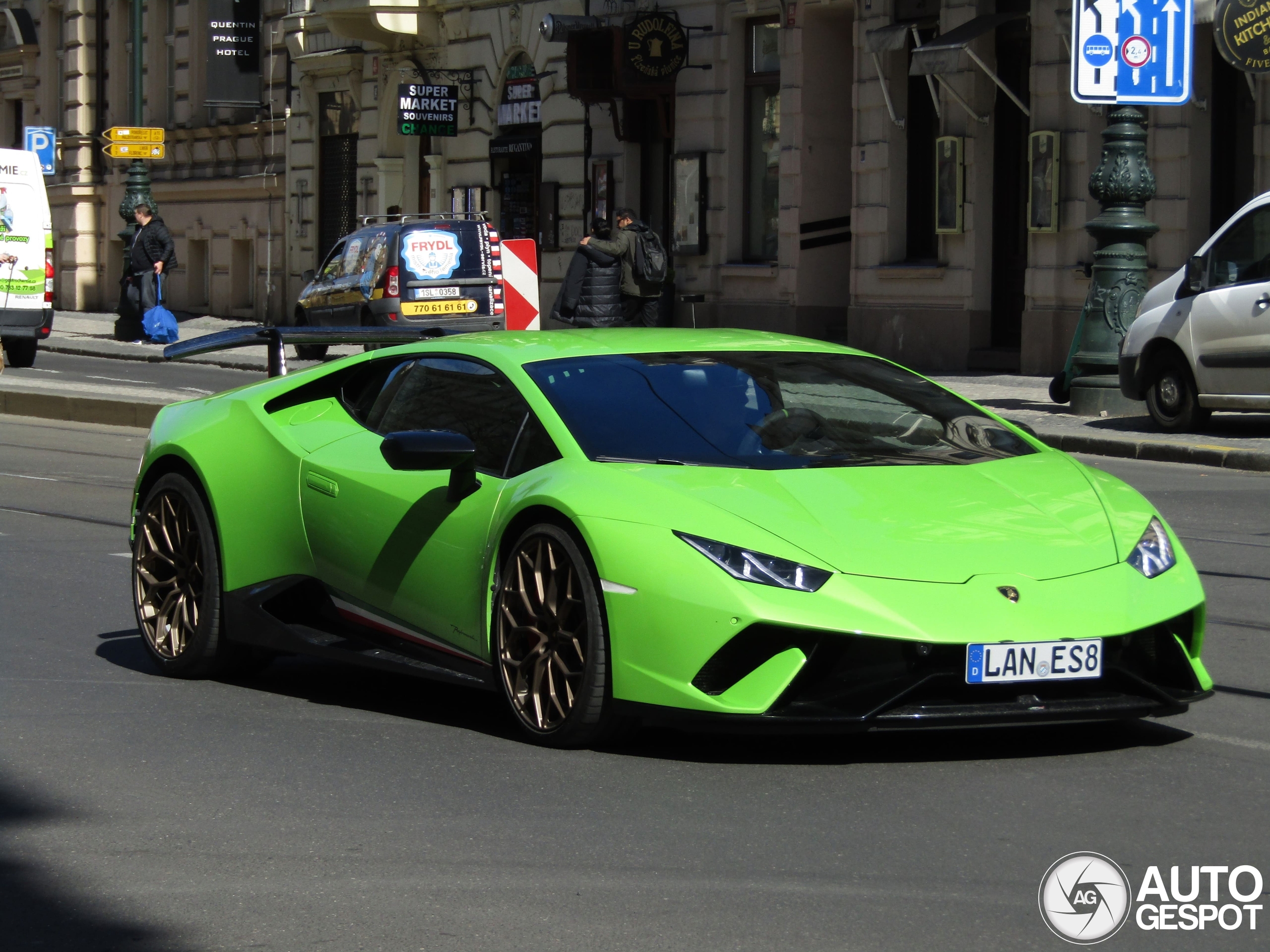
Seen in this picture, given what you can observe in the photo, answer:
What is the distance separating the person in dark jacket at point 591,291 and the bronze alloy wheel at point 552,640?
16.3 m

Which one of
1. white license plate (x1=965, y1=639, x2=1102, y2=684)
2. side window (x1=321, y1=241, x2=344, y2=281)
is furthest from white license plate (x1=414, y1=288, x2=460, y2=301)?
white license plate (x1=965, y1=639, x2=1102, y2=684)

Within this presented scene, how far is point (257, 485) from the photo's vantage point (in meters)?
6.98

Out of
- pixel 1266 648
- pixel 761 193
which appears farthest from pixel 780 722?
pixel 761 193

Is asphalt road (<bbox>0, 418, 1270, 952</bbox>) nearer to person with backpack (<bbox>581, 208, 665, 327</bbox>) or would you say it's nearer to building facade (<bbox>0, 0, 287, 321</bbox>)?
person with backpack (<bbox>581, 208, 665, 327</bbox>)

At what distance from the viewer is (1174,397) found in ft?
53.0

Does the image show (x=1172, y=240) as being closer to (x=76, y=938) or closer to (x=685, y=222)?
(x=685, y=222)

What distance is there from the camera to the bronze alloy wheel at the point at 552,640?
561 centimetres

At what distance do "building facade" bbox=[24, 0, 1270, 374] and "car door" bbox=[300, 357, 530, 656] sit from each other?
14459 mm

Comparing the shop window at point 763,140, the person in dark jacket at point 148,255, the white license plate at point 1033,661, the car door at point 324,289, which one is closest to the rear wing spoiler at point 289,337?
the white license plate at point 1033,661

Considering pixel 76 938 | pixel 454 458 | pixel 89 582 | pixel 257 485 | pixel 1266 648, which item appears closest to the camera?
pixel 76 938

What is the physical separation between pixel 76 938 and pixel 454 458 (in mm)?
2324

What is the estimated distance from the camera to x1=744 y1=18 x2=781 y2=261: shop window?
27.2m

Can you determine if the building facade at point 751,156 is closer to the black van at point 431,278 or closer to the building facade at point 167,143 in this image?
the building facade at point 167,143

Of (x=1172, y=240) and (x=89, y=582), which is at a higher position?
(x=1172, y=240)
